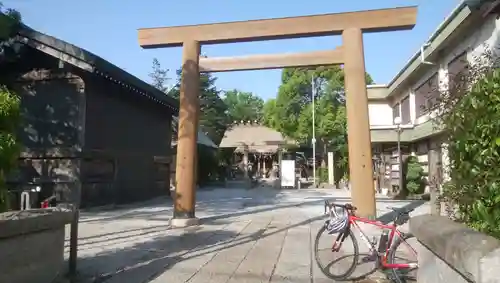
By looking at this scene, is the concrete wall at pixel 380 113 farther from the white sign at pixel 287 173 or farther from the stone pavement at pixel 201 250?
the stone pavement at pixel 201 250

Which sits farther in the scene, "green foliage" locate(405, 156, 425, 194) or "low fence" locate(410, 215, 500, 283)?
"green foliage" locate(405, 156, 425, 194)

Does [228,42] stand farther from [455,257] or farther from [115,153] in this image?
[455,257]

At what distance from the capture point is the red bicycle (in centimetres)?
486

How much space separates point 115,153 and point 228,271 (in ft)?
33.9

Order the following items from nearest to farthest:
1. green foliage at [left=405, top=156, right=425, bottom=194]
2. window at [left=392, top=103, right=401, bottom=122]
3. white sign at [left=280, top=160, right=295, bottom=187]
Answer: green foliage at [left=405, top=156, right=425, bottom=194] < window at [left=392, top=103, right=401, bottom=122] < white sign at [left=280, top=160, right=295, bottom=187]

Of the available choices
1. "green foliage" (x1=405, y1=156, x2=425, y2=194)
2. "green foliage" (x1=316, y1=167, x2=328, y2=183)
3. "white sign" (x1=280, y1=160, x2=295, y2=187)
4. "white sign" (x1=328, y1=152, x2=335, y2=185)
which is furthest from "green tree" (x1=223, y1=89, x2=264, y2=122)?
"green foliage" (x1=405, y1=156, x2=425, y2=194)

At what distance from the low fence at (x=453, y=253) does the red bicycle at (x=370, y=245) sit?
0.73 metres

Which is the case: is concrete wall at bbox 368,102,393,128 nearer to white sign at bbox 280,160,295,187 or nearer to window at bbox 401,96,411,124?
window at bbox 401,96,411,124

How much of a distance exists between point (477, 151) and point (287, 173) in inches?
986

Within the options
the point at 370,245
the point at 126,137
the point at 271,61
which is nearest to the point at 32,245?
the point at 370,245

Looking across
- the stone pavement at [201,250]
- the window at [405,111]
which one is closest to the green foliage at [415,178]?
the window at [405,111]

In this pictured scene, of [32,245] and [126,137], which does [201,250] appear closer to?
[32,245]

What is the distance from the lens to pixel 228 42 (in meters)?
9.94

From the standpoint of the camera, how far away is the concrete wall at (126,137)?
1356cm
